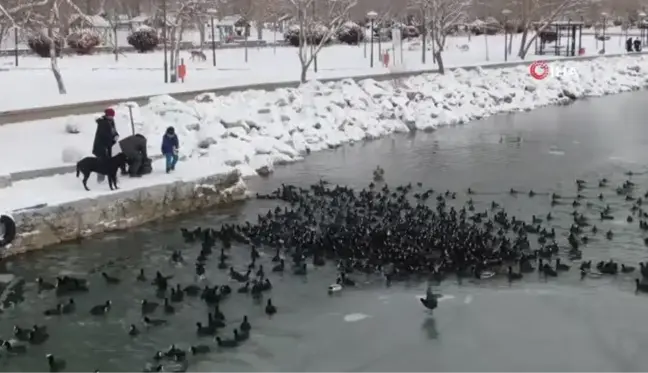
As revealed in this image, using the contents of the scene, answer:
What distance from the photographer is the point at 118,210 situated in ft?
60.3

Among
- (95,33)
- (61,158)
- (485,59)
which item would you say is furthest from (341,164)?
(485,59)

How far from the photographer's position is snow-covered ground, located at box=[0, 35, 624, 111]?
31.8 metres

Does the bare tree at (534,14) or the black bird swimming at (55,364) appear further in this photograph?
the bare tree at (534,14)

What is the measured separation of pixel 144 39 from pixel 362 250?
127 ft

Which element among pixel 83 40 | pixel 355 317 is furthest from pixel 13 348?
pixel 83 40

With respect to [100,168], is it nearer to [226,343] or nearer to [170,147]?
[170,147]

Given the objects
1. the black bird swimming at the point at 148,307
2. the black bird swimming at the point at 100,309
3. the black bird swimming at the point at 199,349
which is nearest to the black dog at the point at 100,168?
the black bird swimming at the point at 100,309

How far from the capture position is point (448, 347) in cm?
1191

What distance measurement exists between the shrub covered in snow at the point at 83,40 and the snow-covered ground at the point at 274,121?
773 inches

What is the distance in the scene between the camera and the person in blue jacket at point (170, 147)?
2064 cm

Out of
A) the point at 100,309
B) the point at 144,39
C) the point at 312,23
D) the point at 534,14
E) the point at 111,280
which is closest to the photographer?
the point at 100,309

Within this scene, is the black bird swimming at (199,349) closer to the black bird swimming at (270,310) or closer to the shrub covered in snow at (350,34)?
the black bird swimming at (270,310)

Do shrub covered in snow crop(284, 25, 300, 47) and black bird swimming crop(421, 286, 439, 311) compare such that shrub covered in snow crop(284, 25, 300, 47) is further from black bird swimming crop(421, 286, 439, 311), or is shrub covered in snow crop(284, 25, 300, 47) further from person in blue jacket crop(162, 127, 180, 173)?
black bird swimming crop(421, 286, 439, 311)

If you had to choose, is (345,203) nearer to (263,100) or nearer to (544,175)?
(544,175)
